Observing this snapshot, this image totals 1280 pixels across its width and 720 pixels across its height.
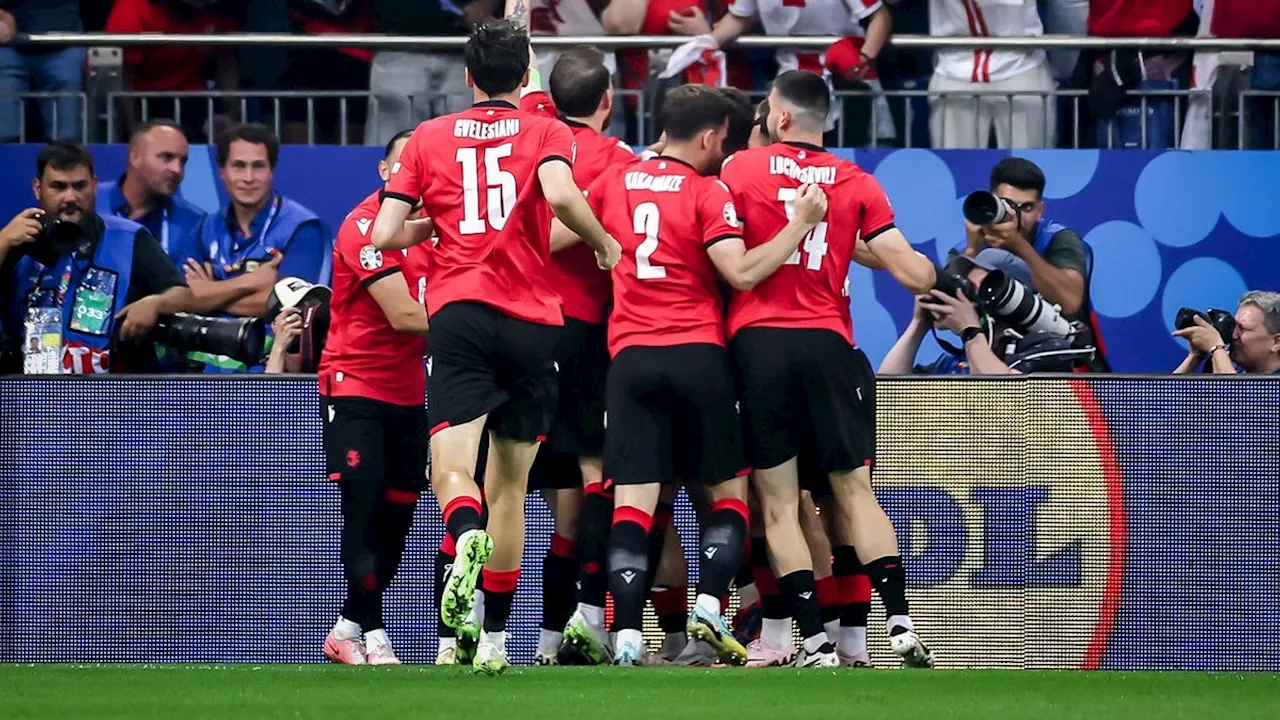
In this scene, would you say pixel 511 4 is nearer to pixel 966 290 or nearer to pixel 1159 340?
pixel 966 290

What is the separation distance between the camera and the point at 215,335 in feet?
33.4

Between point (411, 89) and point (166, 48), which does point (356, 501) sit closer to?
point (411, 89)

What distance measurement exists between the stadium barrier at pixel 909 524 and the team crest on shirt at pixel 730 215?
181cm

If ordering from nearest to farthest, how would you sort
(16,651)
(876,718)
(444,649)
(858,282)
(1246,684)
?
(876,718)
(1246,684)
(444,649)
(16,651)
(858,282)

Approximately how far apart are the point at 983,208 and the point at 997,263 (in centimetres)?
41

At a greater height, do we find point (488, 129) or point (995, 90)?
point (995, 90)

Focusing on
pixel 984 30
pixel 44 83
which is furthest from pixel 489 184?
pixel 984 30

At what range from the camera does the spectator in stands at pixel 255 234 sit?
11.1 meters

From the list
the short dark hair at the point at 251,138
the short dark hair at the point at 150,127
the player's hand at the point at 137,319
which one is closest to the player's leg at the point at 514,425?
the player's hand at the point at 137,319

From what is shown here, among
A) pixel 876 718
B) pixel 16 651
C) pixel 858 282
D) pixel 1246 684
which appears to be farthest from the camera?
pixel 858 282

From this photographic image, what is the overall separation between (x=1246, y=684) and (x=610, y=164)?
10.4 ft

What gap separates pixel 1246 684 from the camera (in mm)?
7758

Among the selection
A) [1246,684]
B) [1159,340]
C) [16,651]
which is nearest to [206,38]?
[16,651]

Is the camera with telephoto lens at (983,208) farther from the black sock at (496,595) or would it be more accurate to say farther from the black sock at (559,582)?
the black sock at (496,595)
